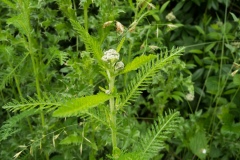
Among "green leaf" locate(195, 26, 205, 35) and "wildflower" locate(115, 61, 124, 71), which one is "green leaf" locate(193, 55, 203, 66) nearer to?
"green leaf" locate(195, 26, 205, 35)

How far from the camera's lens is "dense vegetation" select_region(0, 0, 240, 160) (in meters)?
1.24

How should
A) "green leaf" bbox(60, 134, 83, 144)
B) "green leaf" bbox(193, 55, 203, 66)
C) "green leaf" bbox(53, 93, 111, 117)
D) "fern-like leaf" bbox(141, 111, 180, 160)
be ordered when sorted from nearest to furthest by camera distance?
"green leaf" bbox(53, 93, 111, 117) < "fern-like leaf" bbox(141, 111, 180, 160) < "green leaf" bbox(60, 134, 83, 144) < "green leaf" bbox(193, 55, 203, 66)

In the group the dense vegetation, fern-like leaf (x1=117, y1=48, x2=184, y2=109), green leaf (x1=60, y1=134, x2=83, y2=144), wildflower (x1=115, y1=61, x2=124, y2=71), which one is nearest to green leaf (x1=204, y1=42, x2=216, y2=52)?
the dense vegetation

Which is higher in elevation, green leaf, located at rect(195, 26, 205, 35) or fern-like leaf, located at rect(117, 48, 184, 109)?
fern-like leaf, located at rect(117, 48, 184, 109)

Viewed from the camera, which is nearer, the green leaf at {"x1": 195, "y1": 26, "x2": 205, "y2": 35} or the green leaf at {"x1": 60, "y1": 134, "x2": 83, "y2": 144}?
the green leaf at {"x1": 60, "y1": 134, "x2": 83, "y2": 144}

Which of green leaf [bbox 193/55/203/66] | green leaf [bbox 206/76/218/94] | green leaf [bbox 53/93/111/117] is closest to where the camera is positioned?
green leaf [bbox 53/93/111/117]

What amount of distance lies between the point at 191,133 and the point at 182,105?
0.33 m

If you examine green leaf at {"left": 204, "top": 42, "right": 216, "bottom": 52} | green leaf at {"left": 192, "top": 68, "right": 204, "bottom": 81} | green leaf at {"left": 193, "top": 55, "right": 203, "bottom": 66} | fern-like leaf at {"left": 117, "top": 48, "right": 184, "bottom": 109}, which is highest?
fern-like leaf at {"left": 117, "top": 48, "right": 184, "bottom": 109}

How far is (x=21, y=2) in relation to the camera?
1.60m

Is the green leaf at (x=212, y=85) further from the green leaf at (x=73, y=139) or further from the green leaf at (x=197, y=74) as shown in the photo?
the green leaf at (x=73, y=139)

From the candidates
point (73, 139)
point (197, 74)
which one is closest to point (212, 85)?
point (197, 74)

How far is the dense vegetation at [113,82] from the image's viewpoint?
4.06 feet

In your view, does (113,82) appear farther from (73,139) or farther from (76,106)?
(73,139)

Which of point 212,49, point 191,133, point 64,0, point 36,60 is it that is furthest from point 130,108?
point 212,49
